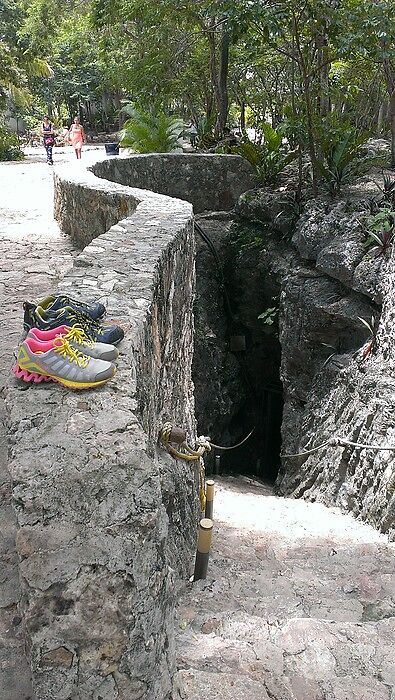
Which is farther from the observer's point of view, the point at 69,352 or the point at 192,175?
the point at 192,175

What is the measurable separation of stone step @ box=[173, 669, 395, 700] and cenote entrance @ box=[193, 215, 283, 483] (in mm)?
9341

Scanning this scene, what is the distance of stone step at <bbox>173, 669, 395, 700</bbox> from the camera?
221cm

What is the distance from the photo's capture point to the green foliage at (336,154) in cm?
1010

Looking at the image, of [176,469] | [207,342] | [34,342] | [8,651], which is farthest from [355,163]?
[8,651]

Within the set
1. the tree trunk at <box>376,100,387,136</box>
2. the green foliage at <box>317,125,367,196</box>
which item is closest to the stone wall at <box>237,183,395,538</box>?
the green foliage at <box>317,125,367,196</box>

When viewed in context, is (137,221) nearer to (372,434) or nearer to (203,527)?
(203,527)

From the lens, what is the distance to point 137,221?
5281 mm

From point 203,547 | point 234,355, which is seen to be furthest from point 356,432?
point 234,355

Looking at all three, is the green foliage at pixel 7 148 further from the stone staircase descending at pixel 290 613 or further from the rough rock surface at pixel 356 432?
the stone staircase descending at pixel 290 613

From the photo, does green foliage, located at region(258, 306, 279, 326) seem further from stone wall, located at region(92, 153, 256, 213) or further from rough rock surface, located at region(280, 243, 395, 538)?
stone wall, located at region(92, 153, 256, 213)

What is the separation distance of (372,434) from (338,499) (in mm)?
798

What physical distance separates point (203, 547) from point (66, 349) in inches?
75.5

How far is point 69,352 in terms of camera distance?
2.39 metres

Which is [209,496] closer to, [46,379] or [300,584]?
[300,584]
